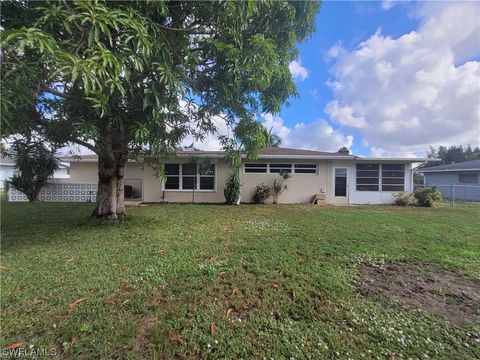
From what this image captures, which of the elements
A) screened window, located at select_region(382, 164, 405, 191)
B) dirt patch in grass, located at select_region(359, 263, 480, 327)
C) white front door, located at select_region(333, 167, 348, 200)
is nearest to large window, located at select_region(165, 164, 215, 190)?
white front door, located at select_region(333, 167, 348, 200)

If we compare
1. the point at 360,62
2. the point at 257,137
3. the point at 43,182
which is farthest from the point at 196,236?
the point at 43,182

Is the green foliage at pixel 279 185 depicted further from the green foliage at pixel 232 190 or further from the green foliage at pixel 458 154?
the green foliage at pixel 458 154

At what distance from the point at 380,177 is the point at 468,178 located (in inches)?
532

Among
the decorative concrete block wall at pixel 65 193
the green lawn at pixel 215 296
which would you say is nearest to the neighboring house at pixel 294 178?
the decorative concrete block wall at pixel 65 193

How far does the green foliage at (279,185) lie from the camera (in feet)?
47.0

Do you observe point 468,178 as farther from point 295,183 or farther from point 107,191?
point 107,191

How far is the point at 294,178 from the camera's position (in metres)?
14.6

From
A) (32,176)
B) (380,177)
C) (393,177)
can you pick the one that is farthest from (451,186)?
(32,176)

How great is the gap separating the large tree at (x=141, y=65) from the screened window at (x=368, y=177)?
1050cm

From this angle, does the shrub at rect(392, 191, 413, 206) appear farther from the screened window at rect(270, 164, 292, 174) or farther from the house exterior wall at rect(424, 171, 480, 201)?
the screened window at rect(270, 164, 292, 174)

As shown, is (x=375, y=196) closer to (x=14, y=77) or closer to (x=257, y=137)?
(x=257, y=137)

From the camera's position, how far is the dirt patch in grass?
11.1ft

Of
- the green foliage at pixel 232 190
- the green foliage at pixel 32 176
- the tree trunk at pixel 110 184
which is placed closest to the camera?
the tree trunk at pixel 110 184

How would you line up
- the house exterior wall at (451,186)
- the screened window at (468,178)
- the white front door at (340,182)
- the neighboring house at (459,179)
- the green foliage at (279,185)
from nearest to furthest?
the green foliage at (279,185)
the white front door at (340,182)
the house exterior wall at (451,186)
the neighboring house at (459,179)
the screened window at (468,178)
